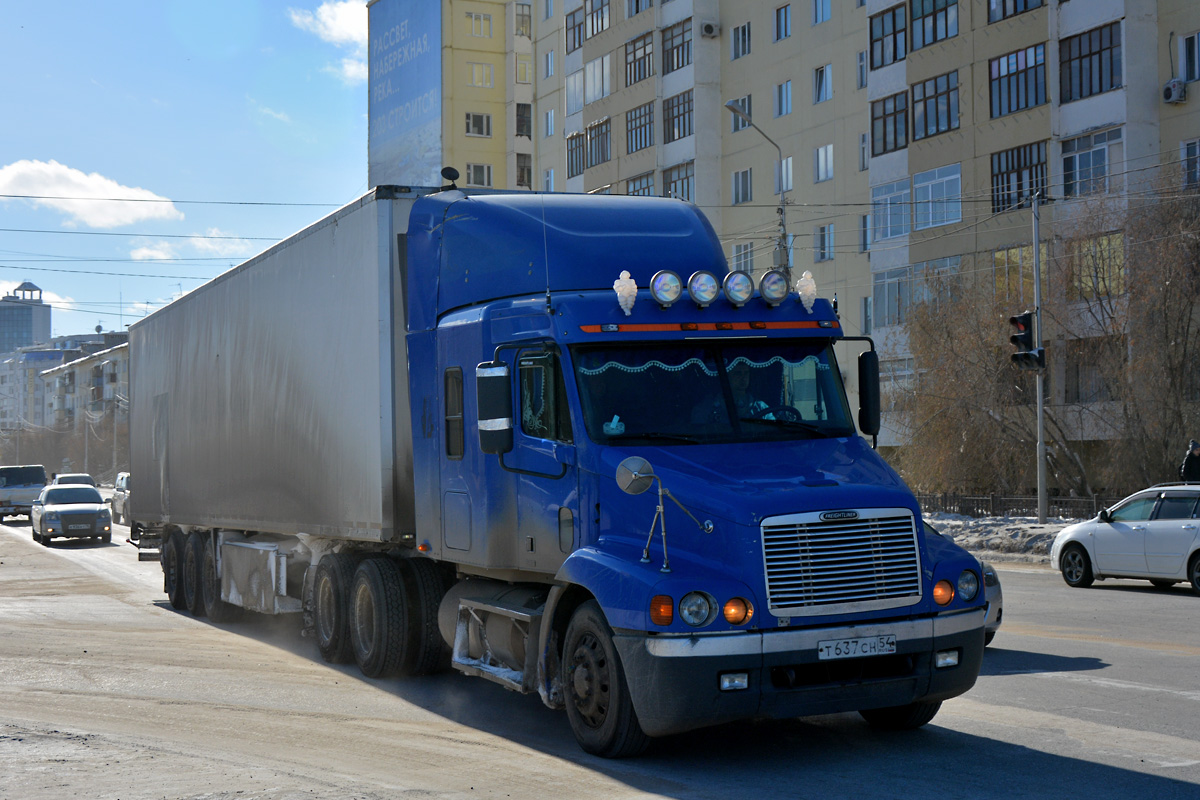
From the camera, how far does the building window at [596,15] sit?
6003 centimetres

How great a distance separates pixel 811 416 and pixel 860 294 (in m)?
40.9

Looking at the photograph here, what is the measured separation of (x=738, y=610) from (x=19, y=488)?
185 feet

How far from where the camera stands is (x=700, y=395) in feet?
29.9

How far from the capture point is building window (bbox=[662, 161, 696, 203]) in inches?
2167

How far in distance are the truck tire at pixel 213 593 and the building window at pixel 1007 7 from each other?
30457 mm

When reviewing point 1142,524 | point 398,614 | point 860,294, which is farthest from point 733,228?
point 398,614

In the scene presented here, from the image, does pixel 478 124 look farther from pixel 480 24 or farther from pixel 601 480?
pixel 601 480

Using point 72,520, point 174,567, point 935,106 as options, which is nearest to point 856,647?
point 174,567

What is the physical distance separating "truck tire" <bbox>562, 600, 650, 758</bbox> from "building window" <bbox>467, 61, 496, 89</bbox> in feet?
238

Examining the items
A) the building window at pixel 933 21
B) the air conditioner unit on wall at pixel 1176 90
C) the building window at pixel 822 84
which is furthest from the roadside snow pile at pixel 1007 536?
the building window at pixel 822 84

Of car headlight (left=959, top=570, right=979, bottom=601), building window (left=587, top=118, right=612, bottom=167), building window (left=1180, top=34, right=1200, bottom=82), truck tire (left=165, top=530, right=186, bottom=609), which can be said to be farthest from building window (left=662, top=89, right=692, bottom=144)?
car headlight (left=959, top=570, right=979, bottom=601)

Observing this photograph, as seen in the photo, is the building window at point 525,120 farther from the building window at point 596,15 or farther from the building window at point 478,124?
the building window at point 596,15

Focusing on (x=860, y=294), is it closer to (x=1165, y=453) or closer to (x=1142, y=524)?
(x=1165, y=453)

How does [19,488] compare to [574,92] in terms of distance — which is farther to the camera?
[574,92]
